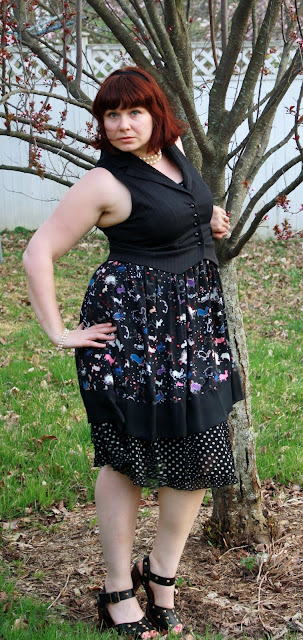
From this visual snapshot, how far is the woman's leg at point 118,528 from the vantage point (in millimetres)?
2541

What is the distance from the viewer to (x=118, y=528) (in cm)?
255

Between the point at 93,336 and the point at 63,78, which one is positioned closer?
the point at 93,336

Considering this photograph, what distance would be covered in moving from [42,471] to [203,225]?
76.1 inches

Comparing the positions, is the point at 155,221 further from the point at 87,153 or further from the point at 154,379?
the point at 87,153

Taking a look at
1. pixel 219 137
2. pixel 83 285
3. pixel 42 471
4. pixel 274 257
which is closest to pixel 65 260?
pixel 83 285

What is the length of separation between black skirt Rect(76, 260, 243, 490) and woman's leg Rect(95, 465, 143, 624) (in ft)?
0.28

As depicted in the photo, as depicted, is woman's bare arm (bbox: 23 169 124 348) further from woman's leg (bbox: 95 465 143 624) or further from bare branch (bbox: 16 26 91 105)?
bare branch (bbox: 16 26 91 105)

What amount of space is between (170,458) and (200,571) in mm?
807

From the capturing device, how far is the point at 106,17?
285 centimetres

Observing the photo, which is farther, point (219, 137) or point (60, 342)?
point (219, 137)

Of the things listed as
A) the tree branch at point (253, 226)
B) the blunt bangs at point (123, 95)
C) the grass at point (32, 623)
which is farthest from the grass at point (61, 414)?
the blunt bangs at point (123, 95)

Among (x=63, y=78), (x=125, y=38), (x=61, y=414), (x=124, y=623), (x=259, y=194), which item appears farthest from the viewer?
(x=61, y=414)

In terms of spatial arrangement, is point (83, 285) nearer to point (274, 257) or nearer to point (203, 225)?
point (274, 257)

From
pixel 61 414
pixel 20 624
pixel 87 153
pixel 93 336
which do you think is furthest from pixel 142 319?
pixel 87 153
